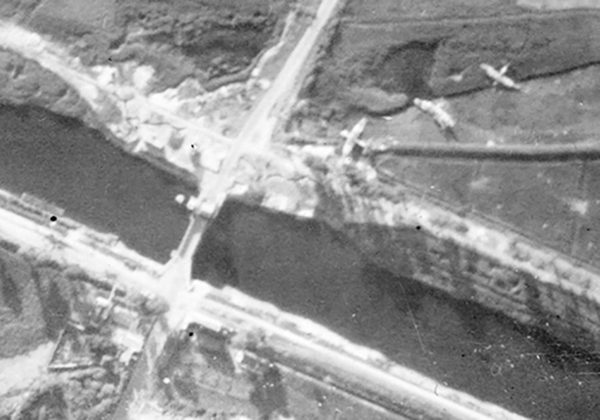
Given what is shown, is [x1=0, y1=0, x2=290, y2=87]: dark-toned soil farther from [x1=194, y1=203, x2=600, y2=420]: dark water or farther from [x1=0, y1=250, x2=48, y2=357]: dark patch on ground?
[x1=0, y1=250, x2=48, y2=357]: dark patch on ground

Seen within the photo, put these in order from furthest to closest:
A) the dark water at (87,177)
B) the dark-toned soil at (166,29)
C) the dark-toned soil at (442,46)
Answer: the dark water at (87,177) → the dark-toned soil at (166,29) → the dark-toned soil at (442,46)

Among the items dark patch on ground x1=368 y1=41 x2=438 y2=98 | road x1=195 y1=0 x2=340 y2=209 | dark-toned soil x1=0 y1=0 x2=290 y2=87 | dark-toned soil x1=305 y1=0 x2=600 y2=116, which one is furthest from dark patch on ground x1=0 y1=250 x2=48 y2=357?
dark patch on ground x1=368 y1=41 x2=438 y2=98

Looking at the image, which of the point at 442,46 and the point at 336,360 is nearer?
the point at 442,46

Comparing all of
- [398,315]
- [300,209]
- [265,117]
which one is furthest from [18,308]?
[398,315]

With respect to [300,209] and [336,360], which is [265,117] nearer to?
[300,209]

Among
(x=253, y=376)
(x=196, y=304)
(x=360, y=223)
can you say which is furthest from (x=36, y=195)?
(x=360, y=223)

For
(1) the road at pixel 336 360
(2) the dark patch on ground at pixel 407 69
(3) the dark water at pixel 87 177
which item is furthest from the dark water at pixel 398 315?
(2) the dark patch on ground at pixel 407 69

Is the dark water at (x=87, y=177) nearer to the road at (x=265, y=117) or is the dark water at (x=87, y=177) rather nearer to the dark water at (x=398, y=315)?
the road at (x=265, y=117)
